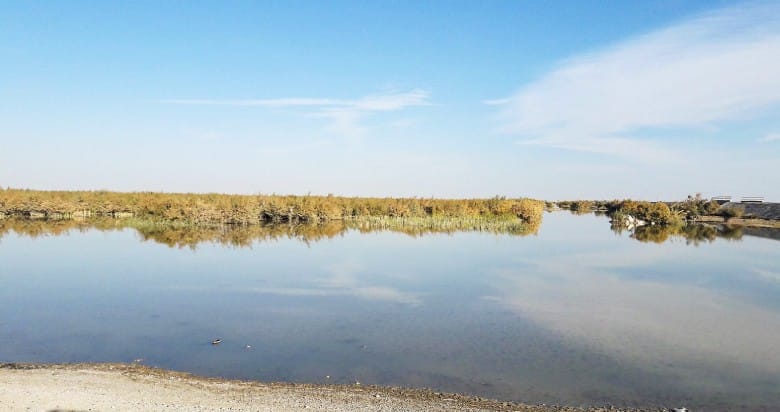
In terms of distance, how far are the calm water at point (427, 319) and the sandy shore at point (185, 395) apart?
1.99 feet

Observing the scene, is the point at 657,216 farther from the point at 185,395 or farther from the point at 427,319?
the point at 185,395

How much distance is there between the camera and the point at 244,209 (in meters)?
40.7

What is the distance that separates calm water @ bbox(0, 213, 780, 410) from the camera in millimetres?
8359

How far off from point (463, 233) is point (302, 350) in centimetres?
2498

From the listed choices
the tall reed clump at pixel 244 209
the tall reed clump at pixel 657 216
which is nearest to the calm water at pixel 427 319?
the tall reed clump at pixel 244 209

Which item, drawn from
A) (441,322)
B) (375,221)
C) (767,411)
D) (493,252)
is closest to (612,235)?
(493,252)

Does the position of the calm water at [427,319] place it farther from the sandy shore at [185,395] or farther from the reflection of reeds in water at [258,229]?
the reflection of reeds in water at [258,229]

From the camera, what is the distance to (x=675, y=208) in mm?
52938

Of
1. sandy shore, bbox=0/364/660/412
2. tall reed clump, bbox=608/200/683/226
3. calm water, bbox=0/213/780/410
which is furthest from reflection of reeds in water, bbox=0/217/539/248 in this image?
sandy shore, bbox=0/364/660/412

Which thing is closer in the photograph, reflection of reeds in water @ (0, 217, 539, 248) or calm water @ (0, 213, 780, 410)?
calm water @ (0, 213, 780, 410)

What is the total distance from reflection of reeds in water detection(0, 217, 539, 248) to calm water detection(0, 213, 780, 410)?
5665 mm

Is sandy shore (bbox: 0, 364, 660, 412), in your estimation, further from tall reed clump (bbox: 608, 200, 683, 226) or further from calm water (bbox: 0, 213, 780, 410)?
tall reed clump (bbox: 608, 200, 683, 226)

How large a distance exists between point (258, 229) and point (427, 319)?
2463 centimetres

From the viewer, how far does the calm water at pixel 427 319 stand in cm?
836
